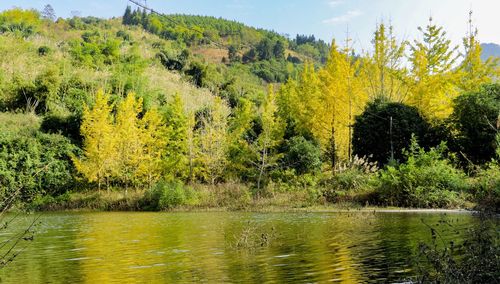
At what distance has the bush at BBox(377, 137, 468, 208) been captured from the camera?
23.4 m

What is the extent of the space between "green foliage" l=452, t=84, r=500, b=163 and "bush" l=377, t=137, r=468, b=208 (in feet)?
10.3

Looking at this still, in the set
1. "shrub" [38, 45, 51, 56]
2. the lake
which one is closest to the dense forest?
the lake

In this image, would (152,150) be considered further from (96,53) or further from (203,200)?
(96,53)

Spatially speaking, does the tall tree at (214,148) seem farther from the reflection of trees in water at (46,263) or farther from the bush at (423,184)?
the reflection of trees in water at (46,263)

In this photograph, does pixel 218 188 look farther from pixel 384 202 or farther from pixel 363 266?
pixel 363 266

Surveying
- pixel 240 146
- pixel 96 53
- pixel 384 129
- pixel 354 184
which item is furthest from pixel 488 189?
pixel 96 53

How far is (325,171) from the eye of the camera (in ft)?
106

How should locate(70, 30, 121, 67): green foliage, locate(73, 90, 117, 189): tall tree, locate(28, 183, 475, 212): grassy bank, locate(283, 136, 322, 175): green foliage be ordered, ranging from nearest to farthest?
locate(28, 183, 475, 212): grassy bank
locate(283, 136, 322, 175): green foliage
locate(73, 90, 117, 189): tall tree
locate(70, 30, 121, 67): green foliage

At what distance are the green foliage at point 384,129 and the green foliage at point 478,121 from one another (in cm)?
229

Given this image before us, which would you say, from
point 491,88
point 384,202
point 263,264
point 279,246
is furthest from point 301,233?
point 491,88

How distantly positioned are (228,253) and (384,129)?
20571 millimetres

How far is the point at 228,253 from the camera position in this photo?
1171 centimetres

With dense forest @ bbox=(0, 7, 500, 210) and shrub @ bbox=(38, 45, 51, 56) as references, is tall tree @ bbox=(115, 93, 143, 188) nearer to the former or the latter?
dense forest @ bbox=(0, 7, 500, 210)

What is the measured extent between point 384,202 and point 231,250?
14.5m
